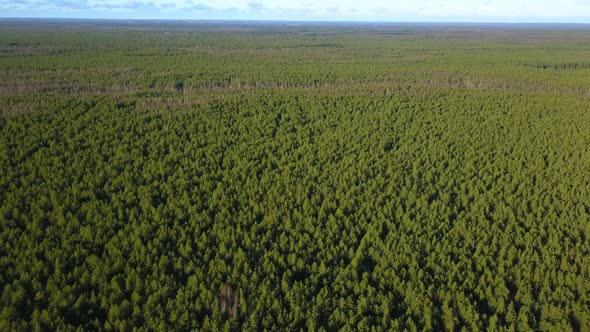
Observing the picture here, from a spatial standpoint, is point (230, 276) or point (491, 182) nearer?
point (230, 276)

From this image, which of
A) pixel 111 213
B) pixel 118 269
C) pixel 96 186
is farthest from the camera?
pixel 96 186

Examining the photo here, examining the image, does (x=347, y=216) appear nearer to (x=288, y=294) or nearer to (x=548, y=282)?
(x=288, y=294)

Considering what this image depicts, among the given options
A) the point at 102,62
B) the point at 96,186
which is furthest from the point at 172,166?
the point at 102,62

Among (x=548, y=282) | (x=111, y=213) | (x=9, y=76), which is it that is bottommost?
(x=548, y=282)

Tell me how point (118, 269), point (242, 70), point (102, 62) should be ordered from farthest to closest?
point (102, 62) → point (242, 70) → point (118, 269)

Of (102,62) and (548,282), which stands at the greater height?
(102,62)

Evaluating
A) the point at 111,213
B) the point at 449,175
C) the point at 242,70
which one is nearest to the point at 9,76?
the point at 242,70
